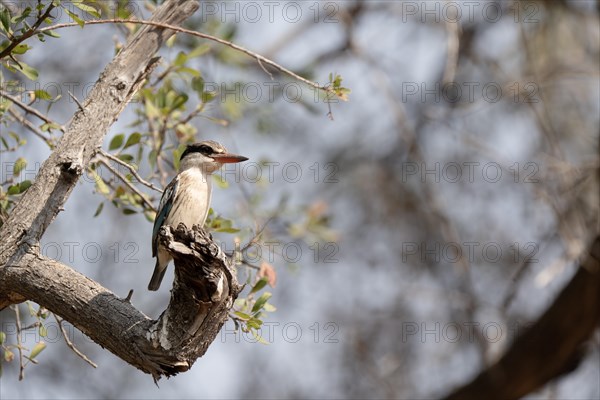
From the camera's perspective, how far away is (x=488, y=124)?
725 centimetres

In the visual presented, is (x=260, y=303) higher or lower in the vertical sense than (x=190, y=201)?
lower

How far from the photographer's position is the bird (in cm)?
390

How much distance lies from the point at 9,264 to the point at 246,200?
6.53ft

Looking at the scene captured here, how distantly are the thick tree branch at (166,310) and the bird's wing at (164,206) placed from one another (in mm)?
882

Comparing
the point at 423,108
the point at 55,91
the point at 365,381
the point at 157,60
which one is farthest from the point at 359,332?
the point at 157,60

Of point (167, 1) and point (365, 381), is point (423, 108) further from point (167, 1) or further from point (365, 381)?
point (167, 1)

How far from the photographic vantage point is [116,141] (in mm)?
3613

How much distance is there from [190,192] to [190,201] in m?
0.05

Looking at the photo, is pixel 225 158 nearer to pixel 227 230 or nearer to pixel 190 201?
pixel 190 201

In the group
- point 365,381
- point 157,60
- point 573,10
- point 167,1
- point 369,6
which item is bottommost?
point 365,381

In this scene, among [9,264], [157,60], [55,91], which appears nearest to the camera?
[9,264]

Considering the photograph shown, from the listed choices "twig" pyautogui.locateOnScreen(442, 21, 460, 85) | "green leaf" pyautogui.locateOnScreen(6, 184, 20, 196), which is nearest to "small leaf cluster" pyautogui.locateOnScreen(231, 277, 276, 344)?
"green leaf" pyautogui.locateOnScreen(6, 184, 20, 196)

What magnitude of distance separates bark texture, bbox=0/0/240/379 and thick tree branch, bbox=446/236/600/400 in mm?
2973

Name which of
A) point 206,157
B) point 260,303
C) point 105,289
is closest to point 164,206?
point 206,157
